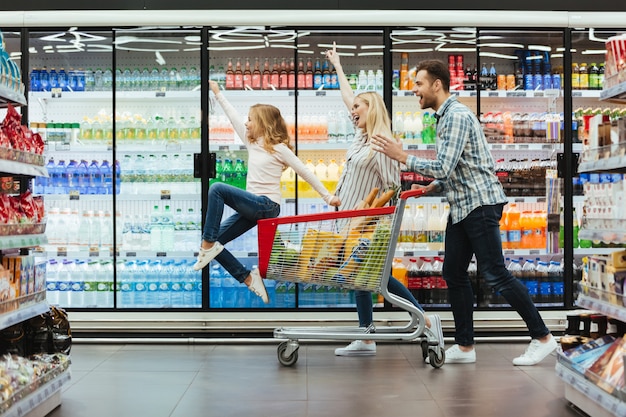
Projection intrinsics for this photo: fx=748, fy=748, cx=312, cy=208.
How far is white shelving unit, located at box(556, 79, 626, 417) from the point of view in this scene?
114 inches

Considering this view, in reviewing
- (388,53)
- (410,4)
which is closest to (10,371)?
(388,53)

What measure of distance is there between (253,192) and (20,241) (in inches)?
79.9

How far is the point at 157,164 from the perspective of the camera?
18.8 feet

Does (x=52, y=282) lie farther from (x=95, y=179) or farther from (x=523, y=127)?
(x=523, y=127)

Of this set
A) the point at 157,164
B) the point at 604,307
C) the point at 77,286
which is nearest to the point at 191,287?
the point at 77,286

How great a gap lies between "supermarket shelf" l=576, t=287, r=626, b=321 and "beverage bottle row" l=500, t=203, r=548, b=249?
2.16m

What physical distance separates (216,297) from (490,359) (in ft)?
7.43

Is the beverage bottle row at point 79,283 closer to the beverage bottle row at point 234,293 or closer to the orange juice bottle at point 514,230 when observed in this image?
the beverage bottle row at point 234,293

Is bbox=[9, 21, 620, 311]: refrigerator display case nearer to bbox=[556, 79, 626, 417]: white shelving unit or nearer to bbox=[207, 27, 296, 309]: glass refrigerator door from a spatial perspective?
bbox=[207, 27, 296, 309]: glass refrigerator door

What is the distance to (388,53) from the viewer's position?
5.33 m

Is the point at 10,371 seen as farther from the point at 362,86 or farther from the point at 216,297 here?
the point at 362,86

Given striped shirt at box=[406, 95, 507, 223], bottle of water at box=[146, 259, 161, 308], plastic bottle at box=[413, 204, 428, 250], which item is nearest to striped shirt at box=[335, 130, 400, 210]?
striped shirt at box=[406, 95, 507, 223]

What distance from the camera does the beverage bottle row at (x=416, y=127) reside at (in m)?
5.73

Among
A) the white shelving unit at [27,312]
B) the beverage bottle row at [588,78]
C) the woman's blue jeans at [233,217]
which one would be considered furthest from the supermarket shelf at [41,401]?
the beverage bottle row at [588,78]
